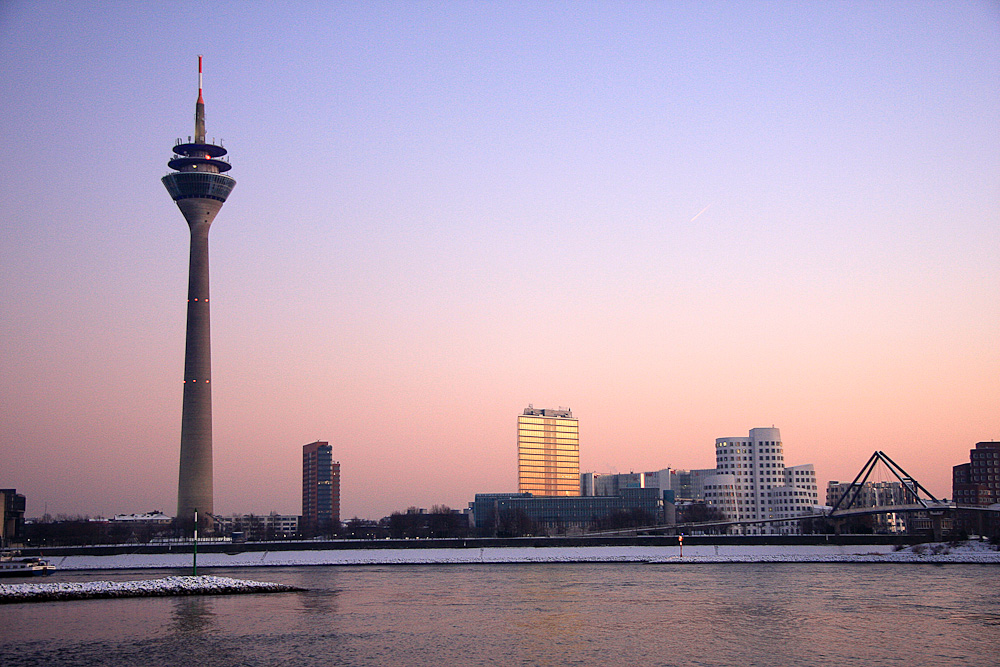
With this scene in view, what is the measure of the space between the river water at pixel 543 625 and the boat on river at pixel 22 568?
30.6 m

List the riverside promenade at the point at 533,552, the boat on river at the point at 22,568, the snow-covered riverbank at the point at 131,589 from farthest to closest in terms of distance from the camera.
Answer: the riverside promenade at the point at 533,552
the boat on river at the point at 22,568
the snow-covered riverbank at the point at 131,589

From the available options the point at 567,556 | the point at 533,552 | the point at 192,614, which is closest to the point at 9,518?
the point at 533,552

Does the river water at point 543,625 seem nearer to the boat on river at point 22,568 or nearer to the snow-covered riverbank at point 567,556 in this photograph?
the snow-covered riverbank at point 567,556

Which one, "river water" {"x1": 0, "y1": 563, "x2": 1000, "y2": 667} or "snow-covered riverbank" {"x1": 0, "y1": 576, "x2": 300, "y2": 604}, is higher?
"river water" {"x1": 0, "y1": 563, "x2": 1000, "y2": 667}

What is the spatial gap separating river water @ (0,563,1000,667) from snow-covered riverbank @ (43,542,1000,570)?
3036 centimetres

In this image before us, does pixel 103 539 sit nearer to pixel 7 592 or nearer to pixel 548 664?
pixel 7 592

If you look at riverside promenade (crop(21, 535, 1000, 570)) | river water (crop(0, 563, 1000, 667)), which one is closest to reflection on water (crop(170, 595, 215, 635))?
river water (crop(0, 563, 1000, 667))

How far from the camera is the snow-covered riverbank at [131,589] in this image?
204 feet

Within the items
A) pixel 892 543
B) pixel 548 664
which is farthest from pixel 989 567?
pixel 548 664

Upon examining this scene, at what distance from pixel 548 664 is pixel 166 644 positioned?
1590cm

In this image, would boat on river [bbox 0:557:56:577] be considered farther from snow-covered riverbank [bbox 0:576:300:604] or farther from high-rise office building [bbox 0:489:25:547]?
high-rise office building [bbox 0:489:25:547]

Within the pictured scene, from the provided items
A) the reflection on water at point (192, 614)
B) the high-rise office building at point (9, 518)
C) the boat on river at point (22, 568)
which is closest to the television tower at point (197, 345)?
the high-rise office building at point (9, 518)

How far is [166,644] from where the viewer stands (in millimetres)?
38750

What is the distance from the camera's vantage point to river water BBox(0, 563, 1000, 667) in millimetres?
34469
